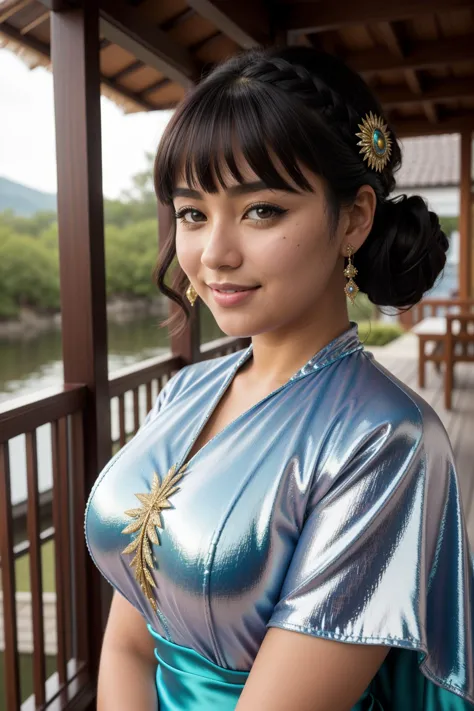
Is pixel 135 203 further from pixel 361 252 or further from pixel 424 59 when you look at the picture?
pixel 361 252

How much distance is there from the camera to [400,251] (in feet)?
3.12

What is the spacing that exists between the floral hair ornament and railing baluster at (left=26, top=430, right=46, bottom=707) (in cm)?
130

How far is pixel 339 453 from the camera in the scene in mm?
777

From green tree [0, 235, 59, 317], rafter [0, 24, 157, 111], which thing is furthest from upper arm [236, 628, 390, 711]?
green tree [0, 235, 59, 317]

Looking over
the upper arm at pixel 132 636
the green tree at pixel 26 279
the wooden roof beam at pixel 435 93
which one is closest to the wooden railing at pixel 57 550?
the upper arm at pixel 132 636

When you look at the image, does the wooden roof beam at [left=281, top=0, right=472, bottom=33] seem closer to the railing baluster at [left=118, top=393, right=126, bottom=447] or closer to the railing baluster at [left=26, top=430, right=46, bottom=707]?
the railing baluster at [left=118, top=393, right=126, bottom=447]

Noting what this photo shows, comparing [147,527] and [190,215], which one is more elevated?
[190,215]

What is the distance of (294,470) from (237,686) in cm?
30

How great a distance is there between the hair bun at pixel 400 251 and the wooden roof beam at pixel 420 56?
2940 mm

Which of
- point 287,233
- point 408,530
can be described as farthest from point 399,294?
point 408,530

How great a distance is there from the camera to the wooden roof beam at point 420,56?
3.45 metres

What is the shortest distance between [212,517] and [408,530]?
0.75 ft

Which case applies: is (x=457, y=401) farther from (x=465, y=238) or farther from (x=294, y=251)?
(x=294, y=251)

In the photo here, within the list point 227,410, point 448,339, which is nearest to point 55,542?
point 227,410
